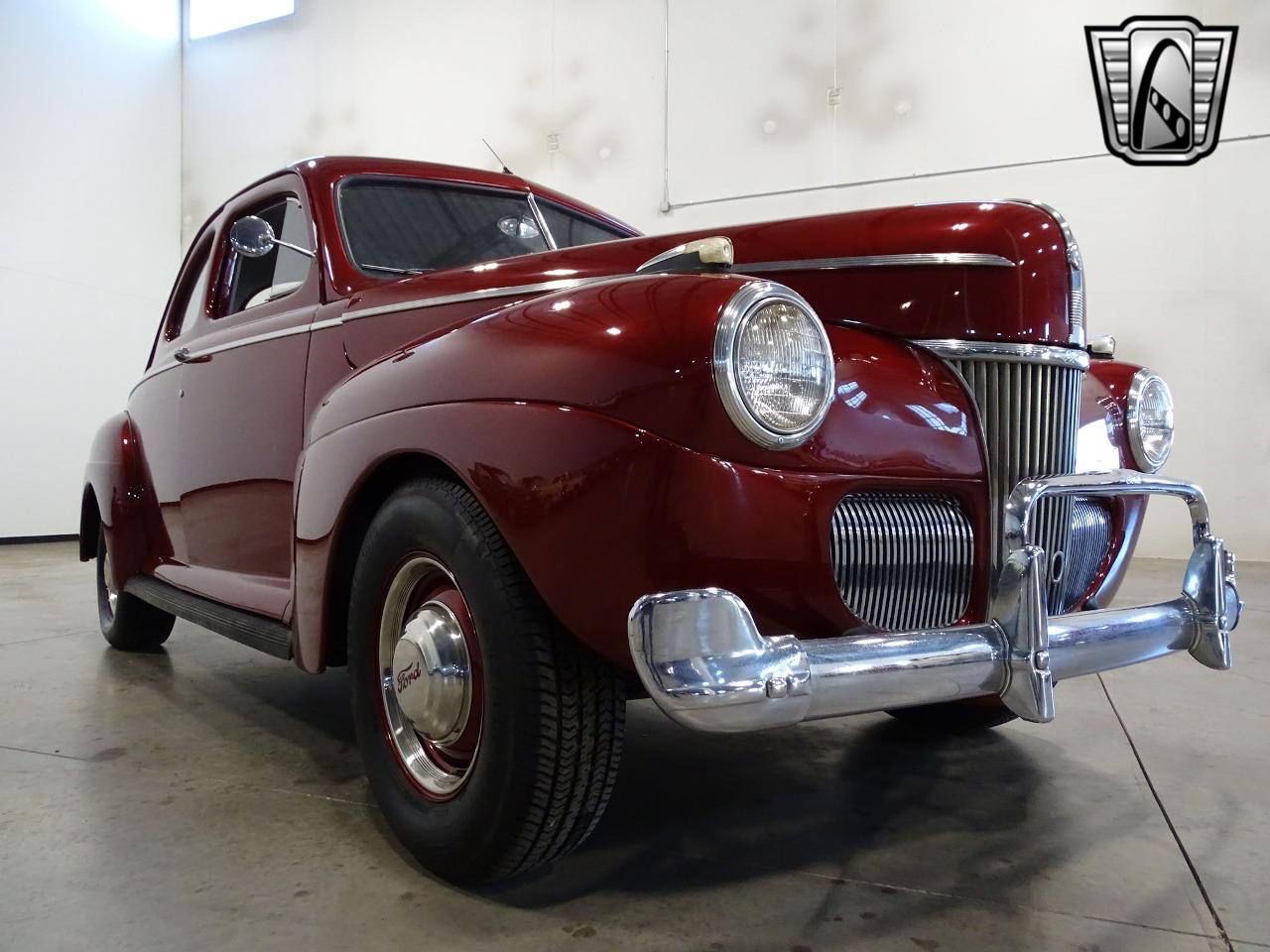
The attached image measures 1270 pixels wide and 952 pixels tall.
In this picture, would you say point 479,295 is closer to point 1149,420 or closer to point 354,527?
point 354,527

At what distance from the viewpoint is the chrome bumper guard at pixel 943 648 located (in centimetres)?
126

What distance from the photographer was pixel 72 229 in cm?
890

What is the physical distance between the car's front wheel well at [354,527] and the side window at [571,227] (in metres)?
1.30

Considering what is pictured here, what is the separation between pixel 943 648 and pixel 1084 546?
0.68m

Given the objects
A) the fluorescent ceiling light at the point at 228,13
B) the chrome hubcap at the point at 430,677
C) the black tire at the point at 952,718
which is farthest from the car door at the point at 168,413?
the fluorescent ceiling light at the point at 228,13

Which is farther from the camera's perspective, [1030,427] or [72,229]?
[72,229]

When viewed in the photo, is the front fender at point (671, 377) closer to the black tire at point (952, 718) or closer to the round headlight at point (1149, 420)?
the round headlight at point (1149, 420)

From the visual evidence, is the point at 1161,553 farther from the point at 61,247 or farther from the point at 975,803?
the point at 61,247

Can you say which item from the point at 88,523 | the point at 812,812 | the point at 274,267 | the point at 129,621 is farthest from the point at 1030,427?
the point at 88,523

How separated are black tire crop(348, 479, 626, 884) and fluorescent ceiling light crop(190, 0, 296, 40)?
9.84m

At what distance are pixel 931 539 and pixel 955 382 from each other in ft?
1.05

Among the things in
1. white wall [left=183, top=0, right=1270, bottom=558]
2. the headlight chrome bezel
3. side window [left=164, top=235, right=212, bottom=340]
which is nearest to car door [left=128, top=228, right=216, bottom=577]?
side window [left=164, top=235, right=212, bottom=340]

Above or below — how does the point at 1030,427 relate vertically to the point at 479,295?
below

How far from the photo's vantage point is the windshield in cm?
270
